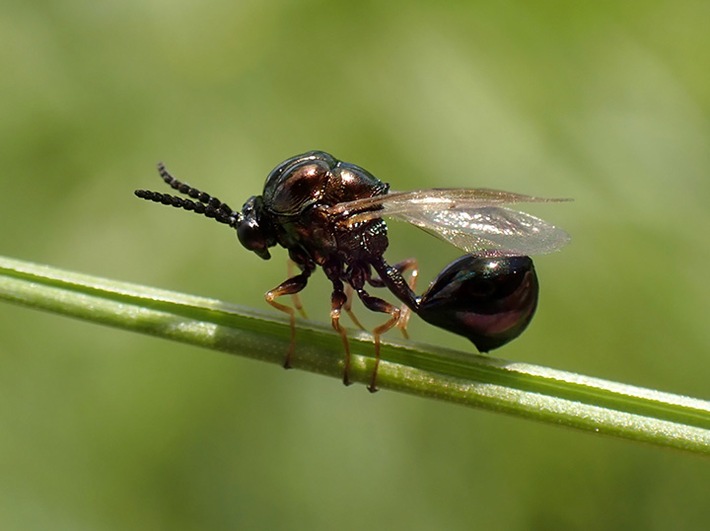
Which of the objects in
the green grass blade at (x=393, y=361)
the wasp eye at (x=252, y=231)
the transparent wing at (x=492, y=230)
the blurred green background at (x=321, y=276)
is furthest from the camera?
the blurred green background at (x=321, y=276)

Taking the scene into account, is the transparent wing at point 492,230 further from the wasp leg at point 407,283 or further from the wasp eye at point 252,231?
the wasp eye at point 252,231

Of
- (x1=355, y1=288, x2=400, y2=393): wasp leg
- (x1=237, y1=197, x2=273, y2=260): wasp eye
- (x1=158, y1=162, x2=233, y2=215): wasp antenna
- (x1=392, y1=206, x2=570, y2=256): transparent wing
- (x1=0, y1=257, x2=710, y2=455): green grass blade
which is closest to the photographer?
(x1=0, y1=257, x2=710, y2=455): green grass blade

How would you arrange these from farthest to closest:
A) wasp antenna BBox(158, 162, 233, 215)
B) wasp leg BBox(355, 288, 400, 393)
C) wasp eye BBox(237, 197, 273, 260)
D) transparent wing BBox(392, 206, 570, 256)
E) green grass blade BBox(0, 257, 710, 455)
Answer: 1. wasp eye BBox(237, 197, 273, 260)
2. wasp antenna BBox(158, 162, 233, 215)
3. transparent wing BBox(392, 206, 570, 256)
4. wasp leg BBox(355, 288, 400, 393)
5. green grass blade BBox(0, 257, 710, 455)

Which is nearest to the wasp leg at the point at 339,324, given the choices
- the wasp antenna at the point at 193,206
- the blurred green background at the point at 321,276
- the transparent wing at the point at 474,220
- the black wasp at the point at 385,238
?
the black wasp at the point at 385,238

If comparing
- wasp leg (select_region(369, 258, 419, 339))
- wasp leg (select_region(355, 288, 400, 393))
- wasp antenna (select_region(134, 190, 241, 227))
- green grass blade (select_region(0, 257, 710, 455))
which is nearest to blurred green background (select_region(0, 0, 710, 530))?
wasp leg (select_region(369, 258, 419, 339))

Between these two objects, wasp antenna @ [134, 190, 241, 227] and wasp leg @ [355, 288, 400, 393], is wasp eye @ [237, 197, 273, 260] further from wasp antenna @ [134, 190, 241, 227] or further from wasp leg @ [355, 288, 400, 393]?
wasp leg @ [355, 288, 400, 393]

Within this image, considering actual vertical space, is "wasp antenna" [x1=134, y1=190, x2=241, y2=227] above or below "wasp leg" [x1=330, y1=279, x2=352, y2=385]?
above
